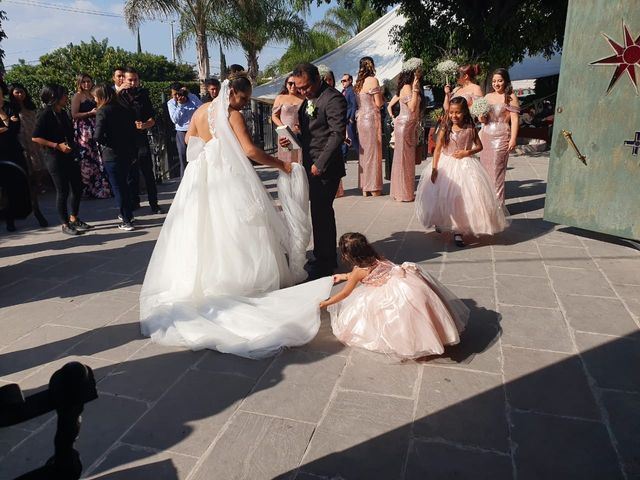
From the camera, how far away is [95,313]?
4.41 metres

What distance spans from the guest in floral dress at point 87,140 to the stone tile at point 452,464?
7.34 m

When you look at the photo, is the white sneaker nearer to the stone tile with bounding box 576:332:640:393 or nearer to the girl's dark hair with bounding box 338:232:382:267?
the girl's dark hair with bounding box 338:232:382:267

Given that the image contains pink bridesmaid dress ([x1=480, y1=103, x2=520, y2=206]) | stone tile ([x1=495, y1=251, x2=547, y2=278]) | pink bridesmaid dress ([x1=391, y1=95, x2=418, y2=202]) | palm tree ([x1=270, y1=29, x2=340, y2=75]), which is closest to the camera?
stone tile ([x1=495, y1=251, x2=547, y2=278])

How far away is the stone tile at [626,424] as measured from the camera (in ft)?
8.39

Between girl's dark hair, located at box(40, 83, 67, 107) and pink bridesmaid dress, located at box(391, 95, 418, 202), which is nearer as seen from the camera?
girl's dark hair, located at box(40, 83, 67, 107)

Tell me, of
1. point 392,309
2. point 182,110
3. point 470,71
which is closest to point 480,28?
point 470,71

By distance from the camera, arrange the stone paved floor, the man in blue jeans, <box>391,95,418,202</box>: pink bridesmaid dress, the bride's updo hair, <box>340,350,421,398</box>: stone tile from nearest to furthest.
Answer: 1. the stone paved floor
2. <box>340,350,421,398</box>: stone tile
3. the bride's updo hair
4. <box>391,95,418,202</box>: pink bridesmaid dress
5. the man in blue jeans

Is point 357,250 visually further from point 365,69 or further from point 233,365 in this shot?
point 365,69

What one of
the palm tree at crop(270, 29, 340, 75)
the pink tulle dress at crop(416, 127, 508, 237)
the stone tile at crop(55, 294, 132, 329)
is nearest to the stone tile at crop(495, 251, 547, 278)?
the pink tulle dress at crop(416, 127, 508, 237)

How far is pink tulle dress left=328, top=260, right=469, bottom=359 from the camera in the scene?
3406 millimetres

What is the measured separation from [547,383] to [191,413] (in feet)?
7.01

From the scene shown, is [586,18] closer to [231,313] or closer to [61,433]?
[231,313]

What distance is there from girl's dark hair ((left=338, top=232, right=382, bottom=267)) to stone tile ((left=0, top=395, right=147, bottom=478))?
1.59 metres

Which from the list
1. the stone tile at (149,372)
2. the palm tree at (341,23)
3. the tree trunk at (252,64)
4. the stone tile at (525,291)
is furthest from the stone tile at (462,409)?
the palm tree at (341,23)
